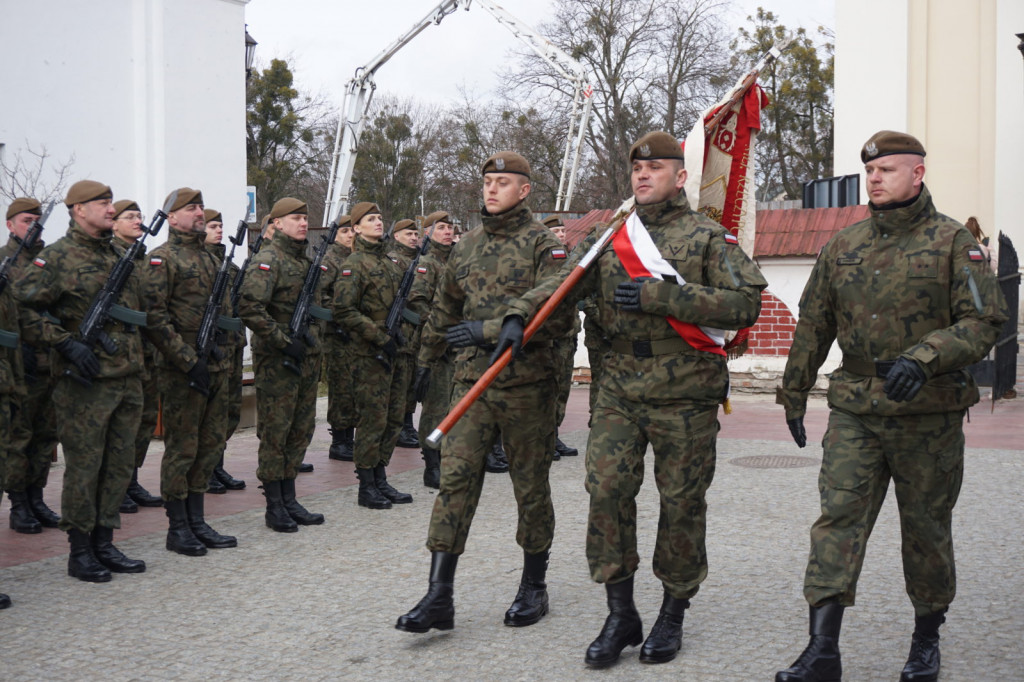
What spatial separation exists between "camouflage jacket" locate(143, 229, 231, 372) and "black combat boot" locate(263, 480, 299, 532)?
886 millimetres

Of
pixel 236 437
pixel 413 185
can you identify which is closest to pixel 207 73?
pixel 236 437

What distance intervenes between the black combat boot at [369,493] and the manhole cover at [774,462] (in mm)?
3280

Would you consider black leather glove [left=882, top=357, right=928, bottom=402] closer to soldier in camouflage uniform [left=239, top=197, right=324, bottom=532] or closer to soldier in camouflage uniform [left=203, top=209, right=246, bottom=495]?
soldier in camouflage uniform [left=239, top=197, right=324, bottom=532]

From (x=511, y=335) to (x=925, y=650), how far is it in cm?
205

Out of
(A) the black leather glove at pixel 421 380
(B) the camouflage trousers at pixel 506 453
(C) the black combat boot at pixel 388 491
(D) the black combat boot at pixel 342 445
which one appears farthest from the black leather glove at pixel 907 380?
(D) the black combat boot at pixel 342 445

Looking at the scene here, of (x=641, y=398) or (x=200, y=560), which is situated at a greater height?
(x=641, y=398)

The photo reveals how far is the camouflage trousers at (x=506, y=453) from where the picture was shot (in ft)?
17.0

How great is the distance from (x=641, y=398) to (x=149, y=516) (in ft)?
14.9

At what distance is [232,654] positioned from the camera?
4.85 metres

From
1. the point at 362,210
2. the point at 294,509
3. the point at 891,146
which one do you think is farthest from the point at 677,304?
the point at 362,210

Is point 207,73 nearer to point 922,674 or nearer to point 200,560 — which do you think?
point 200,560

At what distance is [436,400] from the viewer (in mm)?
9016

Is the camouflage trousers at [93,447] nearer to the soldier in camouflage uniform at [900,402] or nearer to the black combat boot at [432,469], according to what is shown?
the black combat boot at [432,469]

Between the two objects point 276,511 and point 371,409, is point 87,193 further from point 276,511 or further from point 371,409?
point 371,409
